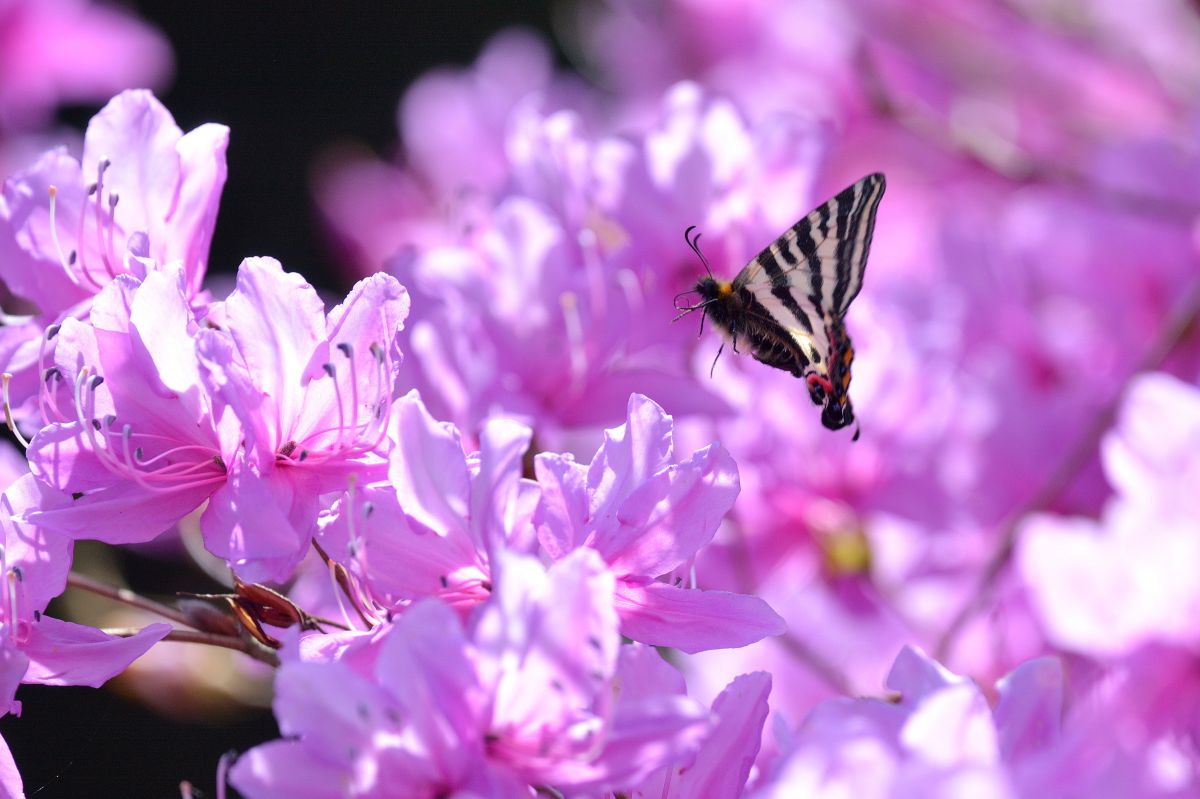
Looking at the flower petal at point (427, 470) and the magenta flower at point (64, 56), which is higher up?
the flower petal at point (427, 470)

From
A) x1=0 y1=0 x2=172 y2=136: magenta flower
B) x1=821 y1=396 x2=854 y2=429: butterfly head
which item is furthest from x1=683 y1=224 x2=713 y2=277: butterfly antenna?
x1=0 y1=0 x2=172 y2=136: magenta flower

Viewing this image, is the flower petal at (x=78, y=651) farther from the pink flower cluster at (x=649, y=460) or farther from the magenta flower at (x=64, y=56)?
the magenta flower at (x=64, y=56)

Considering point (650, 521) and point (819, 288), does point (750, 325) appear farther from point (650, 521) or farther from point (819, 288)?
point (650, 521)

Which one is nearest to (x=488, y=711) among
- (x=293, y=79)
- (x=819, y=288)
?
(x=819, y=288)

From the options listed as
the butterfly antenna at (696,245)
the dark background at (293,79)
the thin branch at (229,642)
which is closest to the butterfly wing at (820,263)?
the butterfly antenna at (696,245)

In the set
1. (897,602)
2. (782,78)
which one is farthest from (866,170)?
(897,602)

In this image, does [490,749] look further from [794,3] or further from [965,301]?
[794,3]

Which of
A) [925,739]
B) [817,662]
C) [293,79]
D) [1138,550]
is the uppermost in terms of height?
[925,739]
